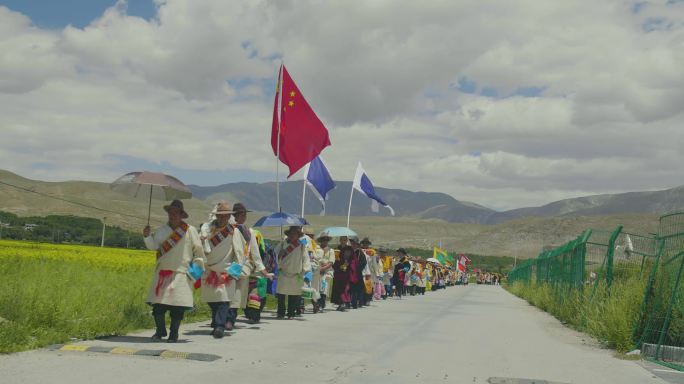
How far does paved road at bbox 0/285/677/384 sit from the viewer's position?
25.5ft

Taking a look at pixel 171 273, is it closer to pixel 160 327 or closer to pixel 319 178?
pixel 160 327

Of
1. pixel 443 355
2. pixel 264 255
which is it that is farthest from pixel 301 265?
pixel 443 355

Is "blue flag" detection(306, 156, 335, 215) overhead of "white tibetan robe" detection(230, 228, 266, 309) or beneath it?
overhead

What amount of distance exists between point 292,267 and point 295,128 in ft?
18.4

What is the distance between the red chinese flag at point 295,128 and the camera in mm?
20172

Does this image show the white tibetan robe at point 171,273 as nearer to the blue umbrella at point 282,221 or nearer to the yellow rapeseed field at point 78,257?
the blue umbrella at point 282,221

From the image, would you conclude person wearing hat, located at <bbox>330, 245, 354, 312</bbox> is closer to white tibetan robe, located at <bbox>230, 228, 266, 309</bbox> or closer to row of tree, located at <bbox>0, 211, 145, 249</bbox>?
white tibetan robe, located at <bbox>230, 228, 266, 309</bbox>

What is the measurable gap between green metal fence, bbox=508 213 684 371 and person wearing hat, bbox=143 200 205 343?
19.5 ft

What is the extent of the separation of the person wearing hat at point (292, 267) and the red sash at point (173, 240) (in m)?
5.02

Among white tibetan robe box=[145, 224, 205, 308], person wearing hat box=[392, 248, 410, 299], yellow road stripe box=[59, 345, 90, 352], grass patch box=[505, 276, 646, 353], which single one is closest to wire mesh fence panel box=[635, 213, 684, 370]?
grass patch box=[505, 276, 646, 353]

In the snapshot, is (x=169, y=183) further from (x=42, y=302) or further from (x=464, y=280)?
(x=464, y=280)

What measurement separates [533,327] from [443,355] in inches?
276

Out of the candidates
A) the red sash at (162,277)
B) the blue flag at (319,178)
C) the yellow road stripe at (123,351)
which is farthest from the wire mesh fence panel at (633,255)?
the blue flag at (319,178)

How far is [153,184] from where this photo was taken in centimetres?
1141
